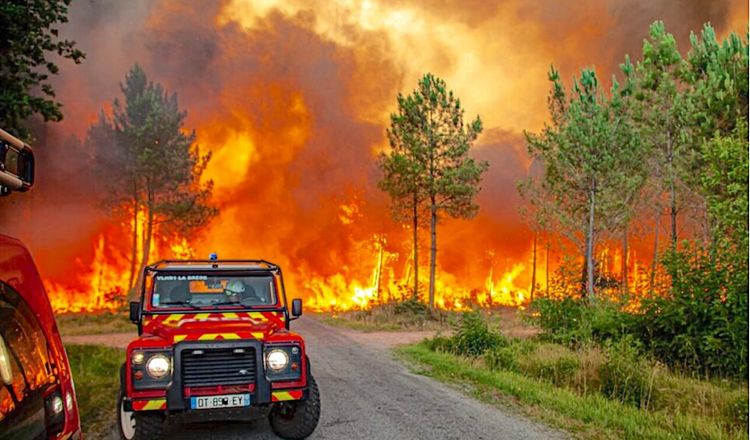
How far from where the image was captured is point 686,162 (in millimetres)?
22953

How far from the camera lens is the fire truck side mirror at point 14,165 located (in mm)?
3025

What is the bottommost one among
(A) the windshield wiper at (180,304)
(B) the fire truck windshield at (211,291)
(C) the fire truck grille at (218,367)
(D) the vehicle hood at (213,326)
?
(C) the fire truck grille at (218,367)

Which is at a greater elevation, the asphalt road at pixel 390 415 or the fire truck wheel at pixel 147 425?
the fire truck wheel at pixel 147 425

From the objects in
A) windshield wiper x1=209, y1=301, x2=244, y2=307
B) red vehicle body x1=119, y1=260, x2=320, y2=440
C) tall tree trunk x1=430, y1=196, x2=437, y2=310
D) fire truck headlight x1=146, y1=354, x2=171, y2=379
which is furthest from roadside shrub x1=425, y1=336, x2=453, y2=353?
tall tree trunk x1=430, y1=196, x2=437, y2=310

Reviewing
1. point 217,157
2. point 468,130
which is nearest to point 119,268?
point 217,157

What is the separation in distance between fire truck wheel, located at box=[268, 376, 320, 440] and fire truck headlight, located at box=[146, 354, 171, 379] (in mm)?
1456

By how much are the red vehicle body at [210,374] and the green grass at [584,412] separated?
156 inches

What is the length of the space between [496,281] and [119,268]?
105ft

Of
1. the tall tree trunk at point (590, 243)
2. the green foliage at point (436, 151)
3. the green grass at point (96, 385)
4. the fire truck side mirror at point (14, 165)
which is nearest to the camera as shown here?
the fire truck side mirror at point (14, 165)

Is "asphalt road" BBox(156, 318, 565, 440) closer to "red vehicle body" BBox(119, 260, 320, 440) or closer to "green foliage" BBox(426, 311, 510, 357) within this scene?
"red vehicle body" BBox(119, 260, 320, 440)

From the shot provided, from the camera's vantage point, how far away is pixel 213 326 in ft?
23.1

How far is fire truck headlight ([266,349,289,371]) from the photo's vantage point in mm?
6500

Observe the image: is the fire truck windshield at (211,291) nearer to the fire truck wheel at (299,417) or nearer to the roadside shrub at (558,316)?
the fire truck wheel at (299,417)

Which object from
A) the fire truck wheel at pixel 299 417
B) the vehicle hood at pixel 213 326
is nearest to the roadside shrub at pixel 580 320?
the fire truck wheel at pixel 299 417
